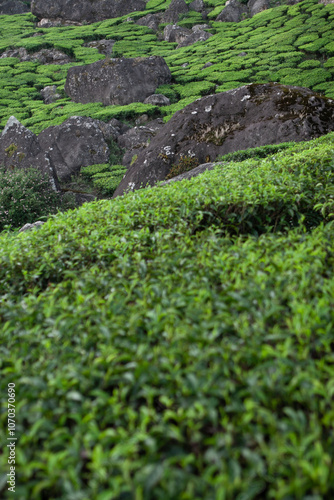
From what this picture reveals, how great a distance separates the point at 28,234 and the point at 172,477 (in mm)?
2740

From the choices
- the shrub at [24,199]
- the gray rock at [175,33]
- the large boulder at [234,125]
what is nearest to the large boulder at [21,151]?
the shrub at [24,199]

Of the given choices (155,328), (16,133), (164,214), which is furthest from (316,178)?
(16,133)

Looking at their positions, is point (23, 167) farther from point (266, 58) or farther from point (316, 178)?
point (266, 58)

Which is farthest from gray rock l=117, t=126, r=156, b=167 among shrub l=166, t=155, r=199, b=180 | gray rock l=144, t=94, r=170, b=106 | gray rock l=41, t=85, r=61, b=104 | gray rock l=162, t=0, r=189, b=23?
gray rock l=162, t=0, r=189, b=23

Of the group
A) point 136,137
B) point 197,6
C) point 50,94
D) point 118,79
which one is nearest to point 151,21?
point 197,6

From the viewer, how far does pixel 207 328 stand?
175 centimetres

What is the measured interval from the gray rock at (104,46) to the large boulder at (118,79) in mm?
9530

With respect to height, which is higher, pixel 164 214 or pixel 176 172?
pixel 164 214

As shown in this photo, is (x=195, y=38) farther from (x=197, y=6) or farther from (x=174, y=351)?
(x=174, y=351)

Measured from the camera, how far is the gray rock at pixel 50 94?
21516mm

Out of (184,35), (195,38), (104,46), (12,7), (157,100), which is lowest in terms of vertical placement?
(157,100)

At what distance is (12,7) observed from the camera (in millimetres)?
36625

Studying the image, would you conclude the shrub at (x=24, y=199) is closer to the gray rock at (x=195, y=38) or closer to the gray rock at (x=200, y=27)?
the gray rock at (x=195, y=38)

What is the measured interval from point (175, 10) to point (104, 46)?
7.95 m
